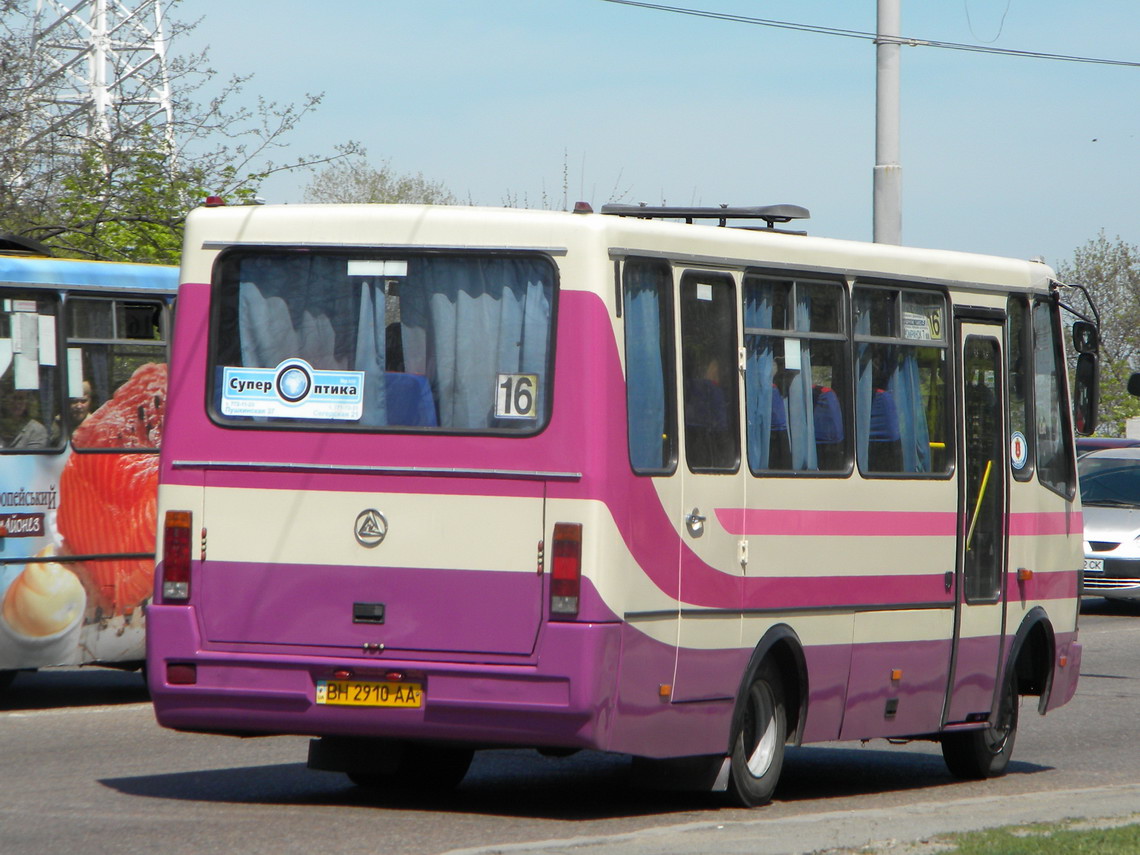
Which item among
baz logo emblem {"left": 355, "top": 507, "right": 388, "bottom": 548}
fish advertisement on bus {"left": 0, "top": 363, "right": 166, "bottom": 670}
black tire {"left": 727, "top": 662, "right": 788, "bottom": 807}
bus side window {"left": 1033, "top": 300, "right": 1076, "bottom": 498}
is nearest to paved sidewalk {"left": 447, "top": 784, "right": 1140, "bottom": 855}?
black tire {"left": 727, "top": 662, "right": 788, "bottom": 807}

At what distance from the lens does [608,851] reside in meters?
7.35

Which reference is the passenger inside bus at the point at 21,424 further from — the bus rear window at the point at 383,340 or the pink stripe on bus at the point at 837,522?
the pink stripe on bus at the point at 837,522

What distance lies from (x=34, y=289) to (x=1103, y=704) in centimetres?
864

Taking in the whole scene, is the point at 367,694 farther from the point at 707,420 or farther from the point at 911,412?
the point at 911,412

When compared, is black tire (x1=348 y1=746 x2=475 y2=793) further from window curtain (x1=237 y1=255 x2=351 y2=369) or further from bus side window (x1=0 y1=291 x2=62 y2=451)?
bus side window (x1=0 y1=291 x2=62 y2=451)

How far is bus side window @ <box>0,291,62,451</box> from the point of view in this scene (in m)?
13.0

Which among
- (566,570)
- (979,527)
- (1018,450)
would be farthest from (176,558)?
(1018,450)

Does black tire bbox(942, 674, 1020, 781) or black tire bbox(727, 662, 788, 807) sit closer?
black tire bbox(727, 662, 788, 807)

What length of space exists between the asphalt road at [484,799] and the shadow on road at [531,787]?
0.01m

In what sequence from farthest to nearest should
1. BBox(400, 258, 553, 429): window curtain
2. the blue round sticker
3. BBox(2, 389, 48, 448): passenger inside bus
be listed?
BBox(2, 389, 48, 448): passenger inside bus, the blue round sticker, BBox(400, 258, 553, 429): window curtain

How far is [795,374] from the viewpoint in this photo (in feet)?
31.7

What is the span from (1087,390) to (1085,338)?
36 centimetres

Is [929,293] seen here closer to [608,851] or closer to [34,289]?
[608,851]

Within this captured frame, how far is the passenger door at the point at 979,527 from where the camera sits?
10.8m
